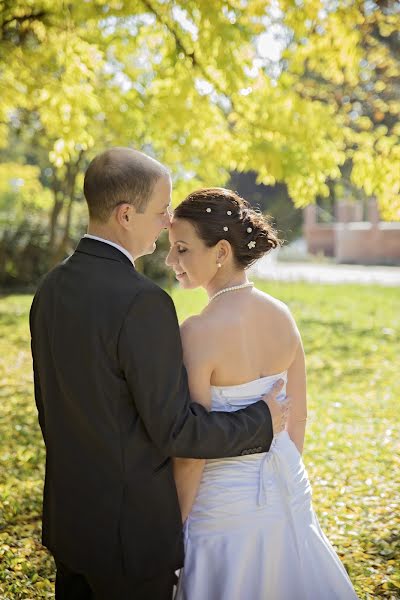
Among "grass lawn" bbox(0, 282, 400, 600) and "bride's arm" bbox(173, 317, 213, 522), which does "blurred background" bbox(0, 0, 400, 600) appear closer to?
"grass lawn" bbox(0, 282, 400, 600)

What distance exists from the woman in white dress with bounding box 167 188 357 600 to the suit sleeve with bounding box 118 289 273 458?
284 millimetres

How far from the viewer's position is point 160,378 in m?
2.12

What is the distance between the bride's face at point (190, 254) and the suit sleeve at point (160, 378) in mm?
439

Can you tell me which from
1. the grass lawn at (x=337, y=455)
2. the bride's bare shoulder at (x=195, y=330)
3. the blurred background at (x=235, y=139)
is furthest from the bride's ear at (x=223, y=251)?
the grass lawn at (x=337, y=455)

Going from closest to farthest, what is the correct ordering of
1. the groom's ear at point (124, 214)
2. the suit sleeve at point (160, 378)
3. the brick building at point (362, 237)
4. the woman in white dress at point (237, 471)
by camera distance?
the suit sleeve at point (160, 378), the groom's ear at point (124, 214), the woman in white dress at point (237, 471), the brick building at point (362, 237)

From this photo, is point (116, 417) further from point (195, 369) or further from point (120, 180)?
point (120, 180)

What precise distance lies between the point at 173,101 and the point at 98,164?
609 cm

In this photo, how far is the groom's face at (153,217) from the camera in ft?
7.41

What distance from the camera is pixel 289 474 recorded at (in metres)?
2.67

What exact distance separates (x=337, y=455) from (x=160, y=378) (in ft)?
15.4

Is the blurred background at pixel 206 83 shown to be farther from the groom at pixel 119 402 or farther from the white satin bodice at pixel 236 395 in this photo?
the groom at pixel 119 402

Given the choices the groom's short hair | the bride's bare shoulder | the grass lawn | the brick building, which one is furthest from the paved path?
the groom's short hair

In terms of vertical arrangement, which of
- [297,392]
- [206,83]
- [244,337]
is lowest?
[297,392]

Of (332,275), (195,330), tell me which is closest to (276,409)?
(195,330)
